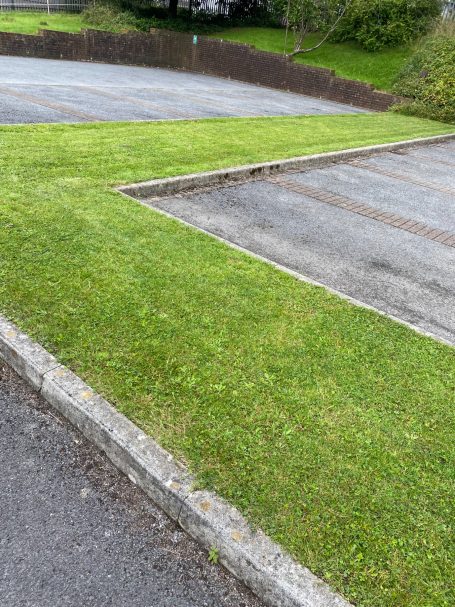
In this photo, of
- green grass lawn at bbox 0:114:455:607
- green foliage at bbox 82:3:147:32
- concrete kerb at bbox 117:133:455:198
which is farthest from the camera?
green foliage at bbox 82:3:147:32

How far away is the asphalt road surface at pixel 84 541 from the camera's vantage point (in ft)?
7.15

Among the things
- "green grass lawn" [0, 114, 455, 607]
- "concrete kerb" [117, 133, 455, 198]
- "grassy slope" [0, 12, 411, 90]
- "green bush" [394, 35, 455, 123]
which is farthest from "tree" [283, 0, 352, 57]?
"green grass lawn" [0, 114, 455, 607]

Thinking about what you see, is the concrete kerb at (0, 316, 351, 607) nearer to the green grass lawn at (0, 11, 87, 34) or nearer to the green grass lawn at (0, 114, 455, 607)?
the green grass lawn at (0, 114, 455, 607)

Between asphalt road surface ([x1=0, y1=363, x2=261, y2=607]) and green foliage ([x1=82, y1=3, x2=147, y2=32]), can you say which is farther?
green foliage ([x1=82, y1=3, x2=147, y2=32])

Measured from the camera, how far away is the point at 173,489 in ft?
8.16

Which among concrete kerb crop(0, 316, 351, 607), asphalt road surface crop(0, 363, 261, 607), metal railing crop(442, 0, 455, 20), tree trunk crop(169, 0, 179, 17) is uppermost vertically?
metal railing crop(442, 0, 455, 20)

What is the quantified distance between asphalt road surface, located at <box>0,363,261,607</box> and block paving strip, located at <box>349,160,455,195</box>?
887cm

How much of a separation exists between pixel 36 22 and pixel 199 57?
8208 mm

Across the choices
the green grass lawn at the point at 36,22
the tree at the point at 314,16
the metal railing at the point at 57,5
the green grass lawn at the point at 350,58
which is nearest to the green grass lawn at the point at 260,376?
the green grass lawn at the point at 350,58

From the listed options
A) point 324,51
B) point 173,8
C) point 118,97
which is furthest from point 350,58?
point 118,97

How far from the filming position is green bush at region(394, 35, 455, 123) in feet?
62.0

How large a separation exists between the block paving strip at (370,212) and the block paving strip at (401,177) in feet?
8.08

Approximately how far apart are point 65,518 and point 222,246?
332cm

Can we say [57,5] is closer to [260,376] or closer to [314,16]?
[314,16]
